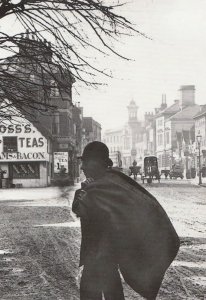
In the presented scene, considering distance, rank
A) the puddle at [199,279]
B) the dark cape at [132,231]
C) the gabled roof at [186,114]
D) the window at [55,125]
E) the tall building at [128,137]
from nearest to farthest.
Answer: the dark cape at [132,231] → the puddle at [199,279] → the window at [55,125] → the gabled roof at [186,114] → the tall building at [128,137]

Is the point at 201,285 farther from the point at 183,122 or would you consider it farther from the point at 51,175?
the point at 183,122

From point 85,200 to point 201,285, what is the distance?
3535 mm

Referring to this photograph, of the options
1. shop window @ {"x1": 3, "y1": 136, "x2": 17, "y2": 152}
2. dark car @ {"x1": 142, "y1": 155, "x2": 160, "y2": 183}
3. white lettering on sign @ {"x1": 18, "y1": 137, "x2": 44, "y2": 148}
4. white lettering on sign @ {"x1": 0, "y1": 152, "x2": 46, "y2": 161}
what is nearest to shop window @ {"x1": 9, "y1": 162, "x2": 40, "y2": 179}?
white lettering on sign @ {"x1": 0, "y1": 152, "x2": 46, "y2": 161}

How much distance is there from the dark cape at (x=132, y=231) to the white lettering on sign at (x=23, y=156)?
4641 cm

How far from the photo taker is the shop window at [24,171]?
165ft

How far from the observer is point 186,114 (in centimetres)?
11188

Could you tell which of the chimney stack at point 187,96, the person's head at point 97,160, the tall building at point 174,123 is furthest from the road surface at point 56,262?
the chimney stack at point 187,96

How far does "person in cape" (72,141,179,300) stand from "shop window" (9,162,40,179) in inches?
1814

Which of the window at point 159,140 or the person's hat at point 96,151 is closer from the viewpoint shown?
the person's hat at point 96,151

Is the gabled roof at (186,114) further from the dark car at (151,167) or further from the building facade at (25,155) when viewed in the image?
the building facade at (25,155)

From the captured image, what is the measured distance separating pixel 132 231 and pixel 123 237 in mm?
87

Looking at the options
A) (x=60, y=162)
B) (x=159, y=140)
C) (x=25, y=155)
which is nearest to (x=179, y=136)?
(x=159, y=140)

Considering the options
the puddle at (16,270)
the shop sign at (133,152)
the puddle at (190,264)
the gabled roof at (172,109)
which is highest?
the gabled roof at (172,109)

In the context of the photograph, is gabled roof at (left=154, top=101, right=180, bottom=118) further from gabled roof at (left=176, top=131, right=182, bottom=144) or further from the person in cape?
the person in cape
